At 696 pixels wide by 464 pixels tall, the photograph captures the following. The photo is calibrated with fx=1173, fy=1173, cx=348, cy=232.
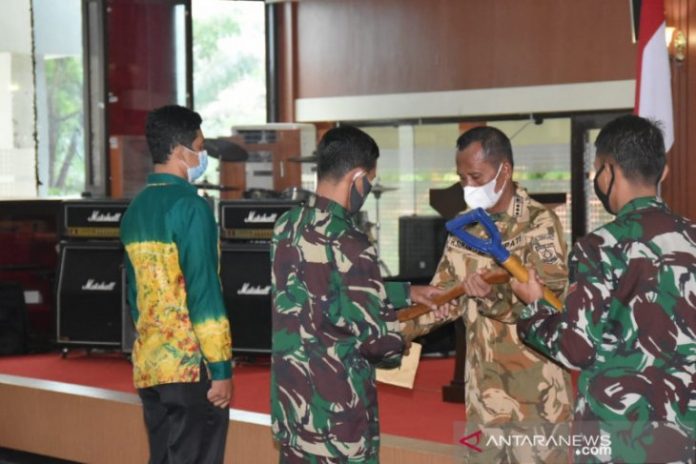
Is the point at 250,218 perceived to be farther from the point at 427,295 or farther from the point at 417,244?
the point at 427,295

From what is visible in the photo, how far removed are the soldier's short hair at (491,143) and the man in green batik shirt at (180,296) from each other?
0.80 metres

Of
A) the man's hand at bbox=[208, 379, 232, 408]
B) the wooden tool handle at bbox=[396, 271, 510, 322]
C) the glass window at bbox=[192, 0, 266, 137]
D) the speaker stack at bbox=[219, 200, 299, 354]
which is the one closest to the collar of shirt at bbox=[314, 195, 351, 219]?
the wooden tool handle at bbox=[396, 271, 510, 322]

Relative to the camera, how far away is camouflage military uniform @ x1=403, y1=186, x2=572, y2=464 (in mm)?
3273

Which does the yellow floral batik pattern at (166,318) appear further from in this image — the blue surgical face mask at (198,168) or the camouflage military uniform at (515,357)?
the camouflage military uniform at (515,357)

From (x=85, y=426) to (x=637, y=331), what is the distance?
3.80 m

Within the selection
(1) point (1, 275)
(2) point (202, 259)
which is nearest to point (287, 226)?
(2) point (202, 259)

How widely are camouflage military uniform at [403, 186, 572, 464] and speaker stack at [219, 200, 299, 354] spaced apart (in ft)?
10.9

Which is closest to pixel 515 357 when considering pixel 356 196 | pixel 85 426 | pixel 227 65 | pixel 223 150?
pixel 356 196

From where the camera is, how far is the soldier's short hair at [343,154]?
2.95 meters

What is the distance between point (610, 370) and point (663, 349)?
120 mm

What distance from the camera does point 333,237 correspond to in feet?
9.52

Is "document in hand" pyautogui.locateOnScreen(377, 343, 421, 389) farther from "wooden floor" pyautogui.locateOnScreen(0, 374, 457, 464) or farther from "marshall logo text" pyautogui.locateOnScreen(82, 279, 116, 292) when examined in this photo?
"marshall logo text" pyautogui.locateOnScreen(82, 279, 116, 292)

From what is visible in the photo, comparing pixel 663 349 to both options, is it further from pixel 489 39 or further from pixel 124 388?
pixel 489 39

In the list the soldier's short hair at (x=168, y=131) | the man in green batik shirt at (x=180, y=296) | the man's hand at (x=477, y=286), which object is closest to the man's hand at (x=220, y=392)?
the man in green batik shirt at (x=180, y=296)
